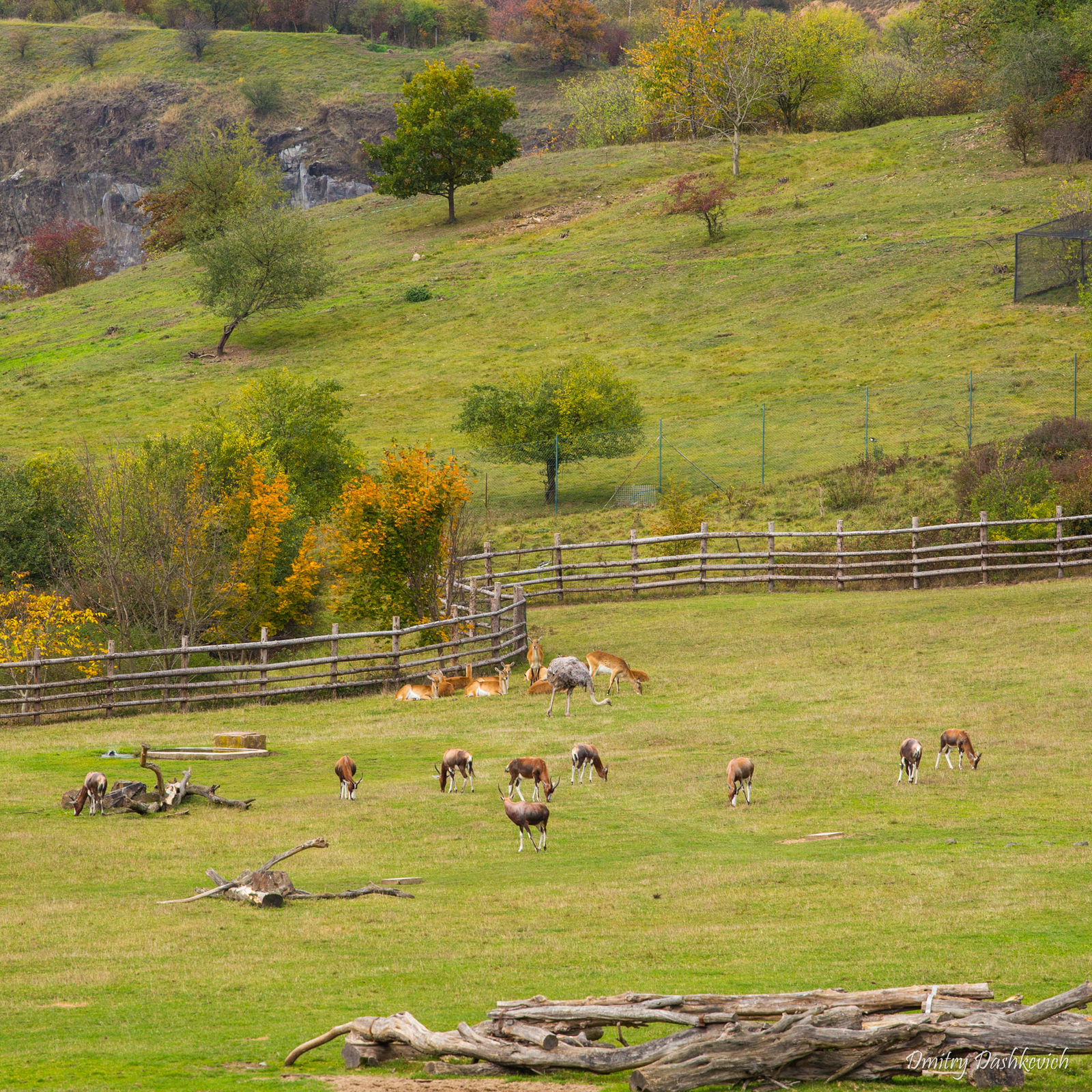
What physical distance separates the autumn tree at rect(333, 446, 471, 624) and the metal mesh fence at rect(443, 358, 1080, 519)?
13.3m

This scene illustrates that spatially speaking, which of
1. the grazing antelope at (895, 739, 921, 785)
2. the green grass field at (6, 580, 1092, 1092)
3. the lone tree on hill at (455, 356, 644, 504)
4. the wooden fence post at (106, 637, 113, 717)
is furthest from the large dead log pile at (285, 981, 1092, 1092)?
the lone tree on hill at (455, 356, 644, 504)

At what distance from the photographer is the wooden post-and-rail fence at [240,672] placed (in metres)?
26.2

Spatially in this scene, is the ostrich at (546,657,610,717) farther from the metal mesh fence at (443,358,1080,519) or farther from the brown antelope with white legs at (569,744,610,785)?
the metal mesh fence at (443,358,1080,519)

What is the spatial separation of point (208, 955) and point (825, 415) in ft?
144

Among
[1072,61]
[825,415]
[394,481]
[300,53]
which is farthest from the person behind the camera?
[300,53]

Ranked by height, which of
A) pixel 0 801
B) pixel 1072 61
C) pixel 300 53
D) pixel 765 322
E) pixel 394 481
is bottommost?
pixel 0 801

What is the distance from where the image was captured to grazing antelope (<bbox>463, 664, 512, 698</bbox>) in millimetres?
26578

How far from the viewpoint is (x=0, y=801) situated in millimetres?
18312

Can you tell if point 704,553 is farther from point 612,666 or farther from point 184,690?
point 184,690

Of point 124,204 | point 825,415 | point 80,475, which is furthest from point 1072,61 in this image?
point 124,204

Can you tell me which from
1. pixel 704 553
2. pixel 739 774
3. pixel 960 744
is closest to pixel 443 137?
pixel 704 553

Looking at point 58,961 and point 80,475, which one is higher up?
point 80,475

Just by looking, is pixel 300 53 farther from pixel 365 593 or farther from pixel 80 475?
pixel 365 593

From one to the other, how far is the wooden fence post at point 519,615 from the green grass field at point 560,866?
18.2 feet
